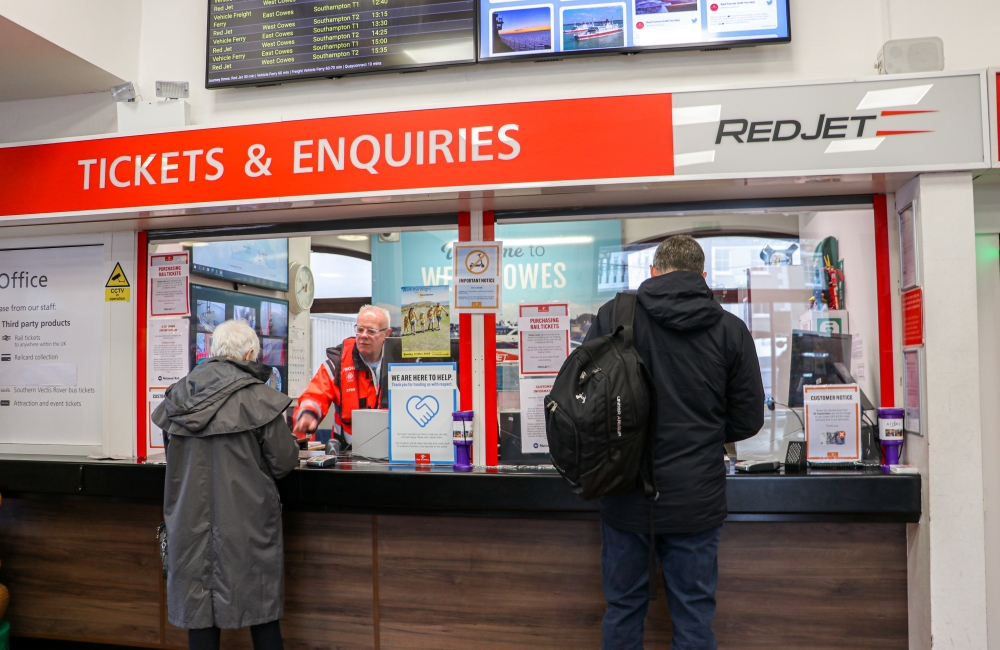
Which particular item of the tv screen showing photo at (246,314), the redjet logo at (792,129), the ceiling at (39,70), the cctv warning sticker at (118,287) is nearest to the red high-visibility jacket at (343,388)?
the tv screen showing photo at (246,314)

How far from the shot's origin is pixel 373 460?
129 inches

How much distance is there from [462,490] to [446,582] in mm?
441

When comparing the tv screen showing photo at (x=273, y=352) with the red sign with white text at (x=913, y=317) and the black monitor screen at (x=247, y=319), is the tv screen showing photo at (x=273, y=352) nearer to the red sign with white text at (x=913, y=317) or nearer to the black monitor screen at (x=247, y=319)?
the black monitor screen at (x=247, y=319)

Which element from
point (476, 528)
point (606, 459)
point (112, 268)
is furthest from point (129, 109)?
point (606, 459)

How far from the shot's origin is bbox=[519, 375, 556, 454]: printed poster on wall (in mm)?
3143

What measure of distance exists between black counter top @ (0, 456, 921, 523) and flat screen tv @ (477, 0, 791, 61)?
5.95ft

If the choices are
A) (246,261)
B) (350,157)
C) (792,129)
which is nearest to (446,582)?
(350,157)

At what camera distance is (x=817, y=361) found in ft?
9.93

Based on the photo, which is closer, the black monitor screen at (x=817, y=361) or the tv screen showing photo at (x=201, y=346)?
the black monitor screen at (x=817, y=361)

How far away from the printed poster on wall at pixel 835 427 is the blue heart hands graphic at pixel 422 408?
5.32 ft

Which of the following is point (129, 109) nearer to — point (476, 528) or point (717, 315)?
point (476, 528)

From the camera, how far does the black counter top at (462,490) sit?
2.59m

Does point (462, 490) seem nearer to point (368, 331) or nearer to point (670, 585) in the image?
point (670, 585)

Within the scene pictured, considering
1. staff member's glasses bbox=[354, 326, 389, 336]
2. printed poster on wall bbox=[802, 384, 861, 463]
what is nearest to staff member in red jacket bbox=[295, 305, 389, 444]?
staff member's glasses bbox=[354, 326, 389, 336]
